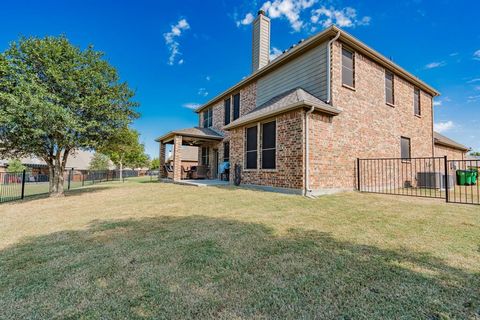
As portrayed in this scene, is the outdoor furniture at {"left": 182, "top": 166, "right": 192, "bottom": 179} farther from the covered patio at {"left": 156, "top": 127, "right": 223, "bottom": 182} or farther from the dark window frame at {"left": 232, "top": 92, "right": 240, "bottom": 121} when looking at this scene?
the dark window frame at {"left": 232, "top": 92, "right": 240, "bottom": 121}

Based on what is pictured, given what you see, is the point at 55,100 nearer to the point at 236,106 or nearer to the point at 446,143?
the point at 236,106

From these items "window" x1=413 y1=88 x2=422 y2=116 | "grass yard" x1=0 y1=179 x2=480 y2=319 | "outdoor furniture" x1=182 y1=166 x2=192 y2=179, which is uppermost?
"window" x1=413 y1=88 x2=422 y2=116

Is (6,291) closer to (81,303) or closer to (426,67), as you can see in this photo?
(81,303)

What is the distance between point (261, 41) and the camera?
1192 cm

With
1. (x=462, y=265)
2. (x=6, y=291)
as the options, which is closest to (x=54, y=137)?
(x=6, y=291)

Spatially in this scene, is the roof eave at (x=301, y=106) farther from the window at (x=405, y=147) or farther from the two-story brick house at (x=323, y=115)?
the window at (x=405, y=147)

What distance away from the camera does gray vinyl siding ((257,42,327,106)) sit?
26.2 ft

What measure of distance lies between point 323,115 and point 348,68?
258 centimetres

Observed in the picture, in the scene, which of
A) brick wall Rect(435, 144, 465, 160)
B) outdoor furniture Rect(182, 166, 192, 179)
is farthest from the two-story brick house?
outdoor furniture Rect(182, 166, 192, 179)

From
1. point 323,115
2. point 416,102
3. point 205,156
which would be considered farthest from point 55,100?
point 416,102

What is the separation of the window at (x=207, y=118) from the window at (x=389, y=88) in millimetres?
11257

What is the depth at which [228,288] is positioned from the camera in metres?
1.85


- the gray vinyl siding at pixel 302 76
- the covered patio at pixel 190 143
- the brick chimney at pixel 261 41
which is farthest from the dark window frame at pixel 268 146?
the covered patio at pixel 190 143

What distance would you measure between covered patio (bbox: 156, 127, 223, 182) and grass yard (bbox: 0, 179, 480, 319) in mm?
8739
